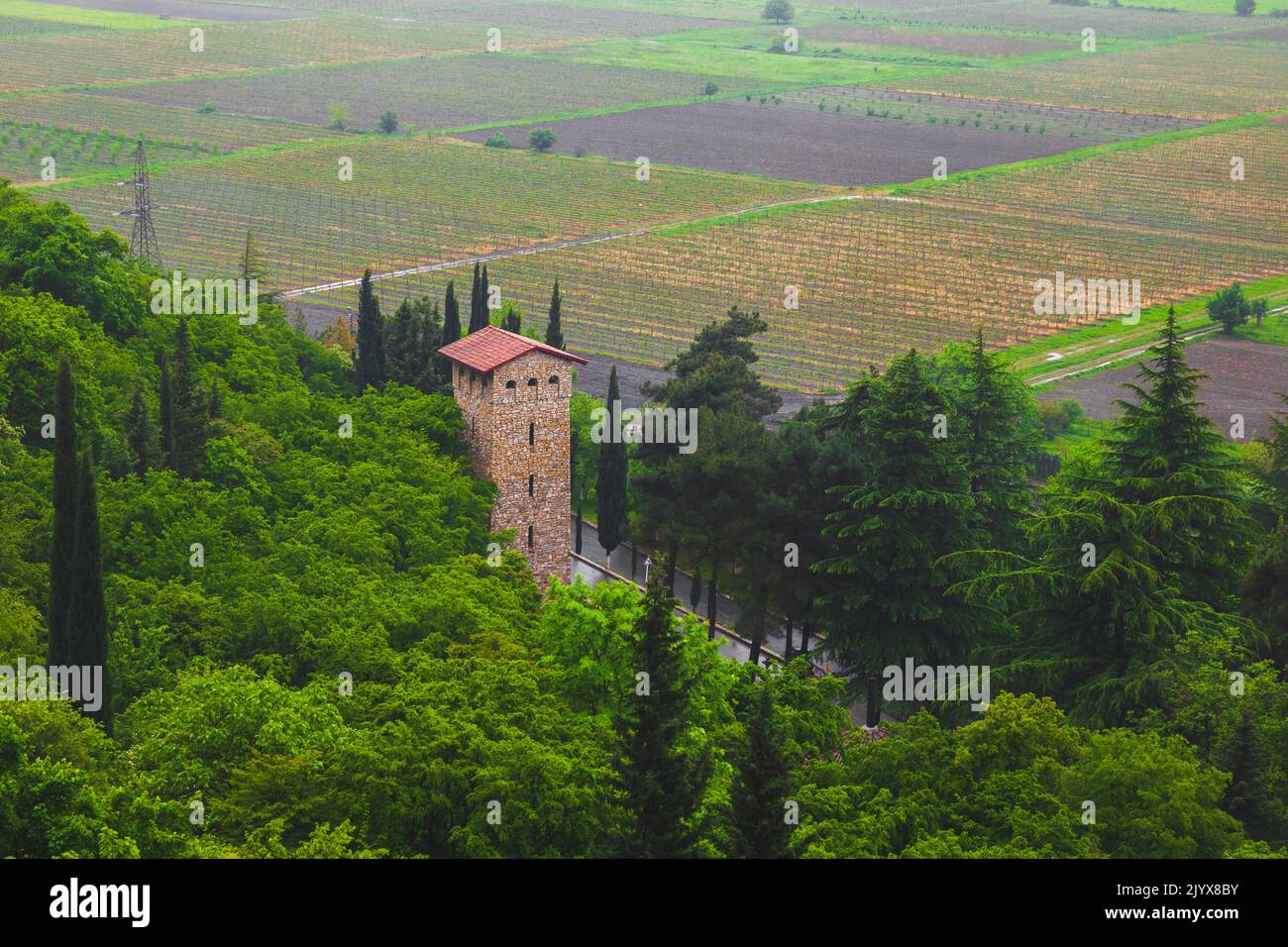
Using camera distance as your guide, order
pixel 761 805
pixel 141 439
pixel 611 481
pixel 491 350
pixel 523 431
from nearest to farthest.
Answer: pixel 761 805
pixel 141 439
pixel 523 431
pixel 491 350
pixel 611 481

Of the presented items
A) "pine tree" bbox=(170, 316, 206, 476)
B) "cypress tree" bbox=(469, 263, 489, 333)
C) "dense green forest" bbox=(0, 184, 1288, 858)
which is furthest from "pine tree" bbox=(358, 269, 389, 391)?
"pine tree" bbox=(170, 316, 206, 476)

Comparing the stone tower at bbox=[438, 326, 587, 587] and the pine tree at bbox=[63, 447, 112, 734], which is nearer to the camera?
the pine tree at bbox=[63, 447, 112, 734]

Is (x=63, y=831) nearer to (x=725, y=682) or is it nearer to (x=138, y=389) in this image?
(x=725, y=682)

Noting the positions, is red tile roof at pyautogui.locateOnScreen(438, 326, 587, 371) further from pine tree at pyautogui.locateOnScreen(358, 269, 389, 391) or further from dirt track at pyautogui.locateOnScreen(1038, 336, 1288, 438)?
dirt track at pyautogui.locateOnScreen(1038, 336, 1288, 438)

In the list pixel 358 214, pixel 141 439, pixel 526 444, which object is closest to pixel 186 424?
pixel 141 439

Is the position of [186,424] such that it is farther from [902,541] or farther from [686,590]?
[902,541]

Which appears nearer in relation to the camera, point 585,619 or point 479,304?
point 585,619
